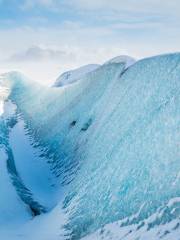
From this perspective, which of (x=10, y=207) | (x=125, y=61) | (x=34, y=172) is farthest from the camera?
(x=125, y=61)

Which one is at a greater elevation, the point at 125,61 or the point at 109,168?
the point at 125,61

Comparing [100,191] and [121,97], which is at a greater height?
[121,97]

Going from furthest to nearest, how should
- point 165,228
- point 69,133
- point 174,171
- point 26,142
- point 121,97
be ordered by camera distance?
point 26,142, point 69,133, point 121,97, point 174,171, point 165,228

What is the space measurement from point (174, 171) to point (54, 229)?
43.4 ft

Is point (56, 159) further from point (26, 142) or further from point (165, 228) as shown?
point (165, 228)

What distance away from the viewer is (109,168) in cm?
3609

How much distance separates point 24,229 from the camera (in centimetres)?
3547

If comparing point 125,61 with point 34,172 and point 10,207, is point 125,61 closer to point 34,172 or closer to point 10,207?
point 34,172

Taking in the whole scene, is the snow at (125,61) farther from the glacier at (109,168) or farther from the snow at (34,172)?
the snow at (34,172)

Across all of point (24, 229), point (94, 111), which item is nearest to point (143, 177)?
point (24, 229)

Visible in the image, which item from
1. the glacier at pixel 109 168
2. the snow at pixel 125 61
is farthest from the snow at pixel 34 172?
the snow at pixel 125 61

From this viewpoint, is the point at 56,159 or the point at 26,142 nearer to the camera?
the point at 56,159

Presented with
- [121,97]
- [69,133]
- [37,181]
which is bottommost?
[37,181]

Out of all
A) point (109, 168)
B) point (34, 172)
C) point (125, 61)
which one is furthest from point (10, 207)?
point (125, 61)
